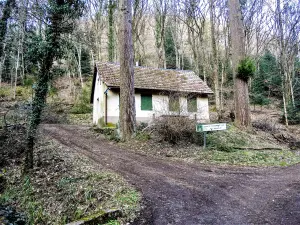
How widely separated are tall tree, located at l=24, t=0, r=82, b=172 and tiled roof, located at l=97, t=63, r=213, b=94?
8.38m

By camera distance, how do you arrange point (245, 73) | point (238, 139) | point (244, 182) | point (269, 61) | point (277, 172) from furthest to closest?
point (269, 61)
point (245, 73)
point (238, 139)
point (277, 172)
point (244, 182)

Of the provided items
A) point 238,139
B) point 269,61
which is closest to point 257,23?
point 269,61

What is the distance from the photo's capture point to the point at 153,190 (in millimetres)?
4633

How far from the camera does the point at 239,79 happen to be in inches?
435

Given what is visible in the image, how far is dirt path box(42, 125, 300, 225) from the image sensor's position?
137 inches

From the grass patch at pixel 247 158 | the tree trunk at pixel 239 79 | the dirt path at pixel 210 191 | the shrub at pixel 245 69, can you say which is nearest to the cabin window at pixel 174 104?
the grass patch at pixel 247 158

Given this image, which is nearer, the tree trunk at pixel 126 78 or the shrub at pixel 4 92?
the tree trunk at pixel 126 78

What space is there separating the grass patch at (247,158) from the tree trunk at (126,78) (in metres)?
3.51

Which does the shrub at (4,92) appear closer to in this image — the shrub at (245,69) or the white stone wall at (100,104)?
the white stone wall at (100,104)

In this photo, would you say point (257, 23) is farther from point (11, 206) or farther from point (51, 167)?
point (11, 206)

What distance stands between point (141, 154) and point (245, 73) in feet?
21.7

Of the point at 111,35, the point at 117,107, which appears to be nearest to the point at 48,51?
the point at 117,107

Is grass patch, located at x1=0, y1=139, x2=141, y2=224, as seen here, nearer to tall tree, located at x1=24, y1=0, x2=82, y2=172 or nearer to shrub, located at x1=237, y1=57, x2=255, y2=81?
tall tree, located at x1=24, y1=0, x2=82, y2=172

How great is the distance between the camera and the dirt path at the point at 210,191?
3.48 m
